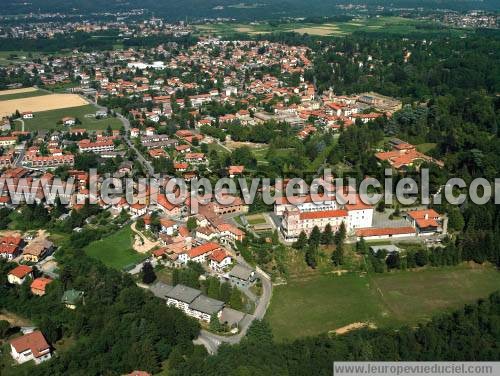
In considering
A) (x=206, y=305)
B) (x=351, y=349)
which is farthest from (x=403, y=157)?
(x=351, y=349)

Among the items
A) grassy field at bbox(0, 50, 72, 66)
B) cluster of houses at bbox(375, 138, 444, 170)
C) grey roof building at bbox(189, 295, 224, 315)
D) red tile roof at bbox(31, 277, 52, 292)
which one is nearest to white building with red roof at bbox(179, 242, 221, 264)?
grey roof building at bbox(189, 295, 224, 315)

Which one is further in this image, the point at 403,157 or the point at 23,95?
the point at 23,95

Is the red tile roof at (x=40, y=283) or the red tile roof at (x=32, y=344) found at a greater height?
the red tile roof at (x=40, y=283)

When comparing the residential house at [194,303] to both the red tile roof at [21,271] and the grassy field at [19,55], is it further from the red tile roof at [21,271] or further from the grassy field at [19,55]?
the grassy field at [19,55]

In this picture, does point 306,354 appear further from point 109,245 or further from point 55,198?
point 55,198

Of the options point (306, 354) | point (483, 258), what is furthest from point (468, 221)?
point (306, 354)

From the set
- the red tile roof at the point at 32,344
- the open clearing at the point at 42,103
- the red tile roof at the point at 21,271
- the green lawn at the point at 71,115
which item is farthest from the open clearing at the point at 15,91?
the red tile roof at the point at 32,344

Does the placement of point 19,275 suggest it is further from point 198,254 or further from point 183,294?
point 198,254
